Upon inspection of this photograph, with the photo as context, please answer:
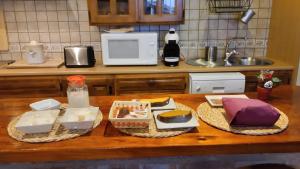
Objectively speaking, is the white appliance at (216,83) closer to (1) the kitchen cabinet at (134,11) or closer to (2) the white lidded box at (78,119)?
(1) the kitchen cabinet at (134,11)

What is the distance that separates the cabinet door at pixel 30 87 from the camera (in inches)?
89.4

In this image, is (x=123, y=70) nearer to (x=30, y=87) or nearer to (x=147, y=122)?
(x=30, y=87)

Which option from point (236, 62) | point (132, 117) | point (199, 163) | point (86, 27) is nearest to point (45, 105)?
point (132, 117)

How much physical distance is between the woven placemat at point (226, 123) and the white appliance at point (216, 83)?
0.94m

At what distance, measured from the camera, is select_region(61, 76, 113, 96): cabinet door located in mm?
2295

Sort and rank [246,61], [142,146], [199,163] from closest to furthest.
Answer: [142,146] → [199,163] → [246,61]

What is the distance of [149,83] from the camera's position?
2316 mm

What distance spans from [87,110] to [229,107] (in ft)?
2.05

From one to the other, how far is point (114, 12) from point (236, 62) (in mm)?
1372

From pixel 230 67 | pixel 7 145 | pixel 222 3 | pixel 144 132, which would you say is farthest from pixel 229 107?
pixel 222 3

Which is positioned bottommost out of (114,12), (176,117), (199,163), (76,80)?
(199,163)

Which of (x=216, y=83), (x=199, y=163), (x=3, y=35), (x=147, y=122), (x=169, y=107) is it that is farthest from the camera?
(x=3, y=35)

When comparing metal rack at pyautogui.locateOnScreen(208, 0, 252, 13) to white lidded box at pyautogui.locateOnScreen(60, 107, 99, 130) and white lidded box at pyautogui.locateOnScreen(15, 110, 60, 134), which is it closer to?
white lidded box at pyautogui.locateOnScreen(60, 107, 99, 130)

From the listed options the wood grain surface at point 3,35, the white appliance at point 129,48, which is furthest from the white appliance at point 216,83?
the wood grain surface at point 3,35
